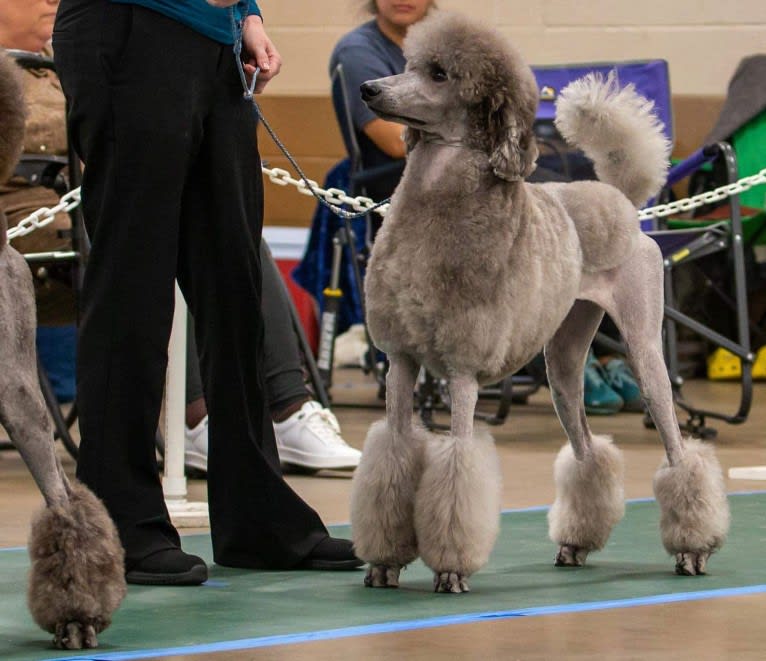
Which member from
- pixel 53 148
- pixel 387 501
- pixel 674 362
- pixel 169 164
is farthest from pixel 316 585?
pixel 674 362

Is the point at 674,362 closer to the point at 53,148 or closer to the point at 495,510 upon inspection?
the point at 53,148

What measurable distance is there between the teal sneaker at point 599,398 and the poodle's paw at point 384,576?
3270 mm

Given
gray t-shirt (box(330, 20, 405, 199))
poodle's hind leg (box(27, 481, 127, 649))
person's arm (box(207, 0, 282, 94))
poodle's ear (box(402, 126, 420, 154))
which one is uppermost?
gray t-shirt (box(330, 20, 405, 199))

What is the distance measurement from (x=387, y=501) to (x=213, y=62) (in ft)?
2.89

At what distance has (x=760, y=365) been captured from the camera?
7.52 meters

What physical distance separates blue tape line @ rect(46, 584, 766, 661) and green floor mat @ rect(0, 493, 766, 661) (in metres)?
0.02

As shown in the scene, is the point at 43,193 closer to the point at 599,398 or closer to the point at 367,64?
the point at 367,64

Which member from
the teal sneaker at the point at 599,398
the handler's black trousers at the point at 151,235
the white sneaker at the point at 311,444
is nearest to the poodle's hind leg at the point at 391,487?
the handler's black trousers at the point at 151,235

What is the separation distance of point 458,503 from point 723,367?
4965mm

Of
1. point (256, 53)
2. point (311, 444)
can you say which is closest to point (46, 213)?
point (311, 444)

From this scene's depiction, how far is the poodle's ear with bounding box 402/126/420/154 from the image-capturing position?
9.79 ft

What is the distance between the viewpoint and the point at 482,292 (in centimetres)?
286

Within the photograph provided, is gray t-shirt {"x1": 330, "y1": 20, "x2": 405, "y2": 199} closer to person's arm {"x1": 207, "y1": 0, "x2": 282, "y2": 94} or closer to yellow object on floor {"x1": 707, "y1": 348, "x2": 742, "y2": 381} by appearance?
person's arm {"x1": 207, "y1": 0, "x2": 282, "y2": 94}

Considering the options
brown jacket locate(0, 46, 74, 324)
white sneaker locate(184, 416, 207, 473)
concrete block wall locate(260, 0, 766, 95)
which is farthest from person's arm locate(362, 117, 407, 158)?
concrete block wall locate(260, 0, 766, 95)
